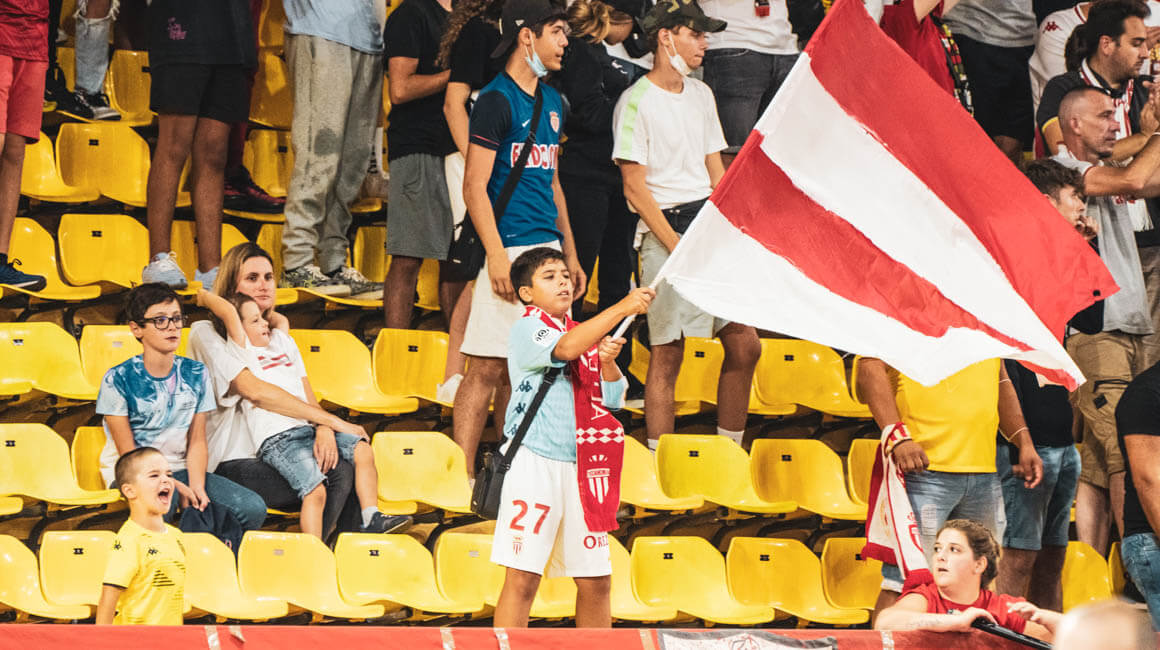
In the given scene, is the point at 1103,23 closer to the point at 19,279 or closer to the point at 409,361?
the point at 409,361

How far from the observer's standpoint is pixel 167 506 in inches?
200

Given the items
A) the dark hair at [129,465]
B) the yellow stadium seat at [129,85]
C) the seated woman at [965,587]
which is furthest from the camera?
the yellow stadium seat at [129,85]

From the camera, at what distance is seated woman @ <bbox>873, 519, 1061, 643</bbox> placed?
14.8 feet

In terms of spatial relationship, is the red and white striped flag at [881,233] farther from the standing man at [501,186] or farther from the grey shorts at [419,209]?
the grey shorts at [419,209]

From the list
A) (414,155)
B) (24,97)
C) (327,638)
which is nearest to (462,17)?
(414,155)

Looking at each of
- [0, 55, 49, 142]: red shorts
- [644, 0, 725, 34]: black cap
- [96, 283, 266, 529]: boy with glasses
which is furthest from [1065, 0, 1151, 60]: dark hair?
[0, 55, 49, 142]: red shorts

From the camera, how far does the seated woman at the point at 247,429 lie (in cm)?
603

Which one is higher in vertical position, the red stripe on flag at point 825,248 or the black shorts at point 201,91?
the black shorts at point 201,91

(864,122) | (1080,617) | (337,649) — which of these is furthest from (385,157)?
(1080,617)

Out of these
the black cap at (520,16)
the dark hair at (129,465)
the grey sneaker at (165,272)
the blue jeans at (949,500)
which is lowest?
the dark hair at (129,465)

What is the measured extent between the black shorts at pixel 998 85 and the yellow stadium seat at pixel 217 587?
4941 mm

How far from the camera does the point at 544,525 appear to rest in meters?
4.82

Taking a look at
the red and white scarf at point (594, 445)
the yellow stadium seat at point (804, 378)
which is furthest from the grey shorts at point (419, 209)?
the red and white scarf at point (594, 445)

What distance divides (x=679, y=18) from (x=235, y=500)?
2838mm
